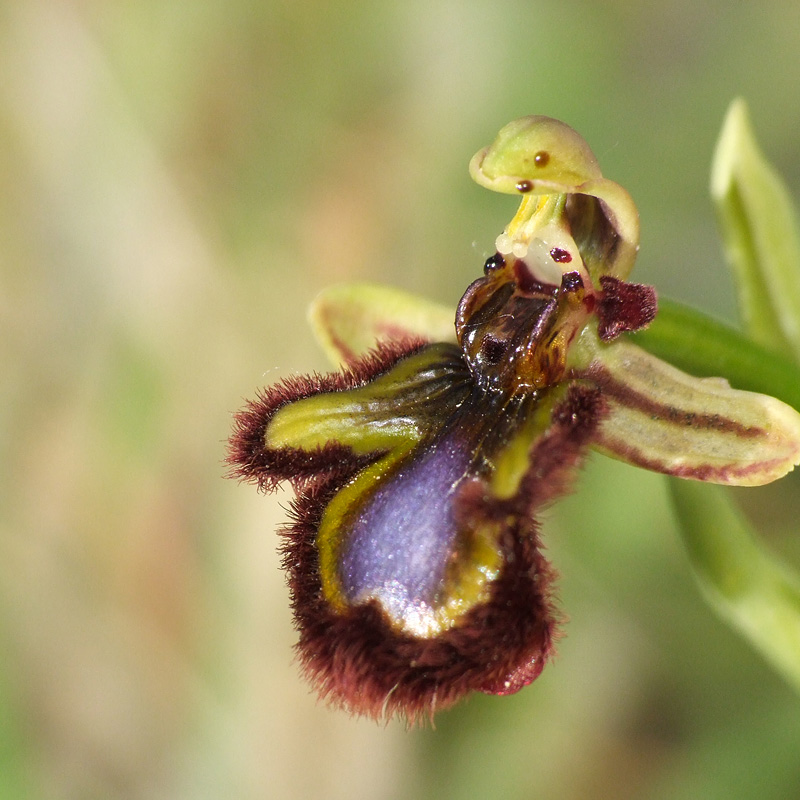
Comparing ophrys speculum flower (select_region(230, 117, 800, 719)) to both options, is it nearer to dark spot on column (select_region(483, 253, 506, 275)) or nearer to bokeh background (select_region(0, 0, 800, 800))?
dark spot on column (select_region(483, 253, 506, 275))

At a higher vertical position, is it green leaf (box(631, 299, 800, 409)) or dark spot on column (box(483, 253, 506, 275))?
dark spot on column (box(483, 253, 506, 275))

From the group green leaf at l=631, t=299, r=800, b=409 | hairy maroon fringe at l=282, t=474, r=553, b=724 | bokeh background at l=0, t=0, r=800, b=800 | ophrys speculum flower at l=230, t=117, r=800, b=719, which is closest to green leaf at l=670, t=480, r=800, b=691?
green leaf at l=631, t=299, r=800, b=409

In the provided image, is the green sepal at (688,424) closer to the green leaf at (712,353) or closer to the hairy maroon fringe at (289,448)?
the green leaf at (712,353)

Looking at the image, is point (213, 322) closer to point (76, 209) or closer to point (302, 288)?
point (302, 288)

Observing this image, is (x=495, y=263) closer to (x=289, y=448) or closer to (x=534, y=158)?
(x=534, y=158)

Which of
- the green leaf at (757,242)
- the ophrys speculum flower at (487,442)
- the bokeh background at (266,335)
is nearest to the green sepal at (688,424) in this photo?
the ophrys speculum flower at (487,442)

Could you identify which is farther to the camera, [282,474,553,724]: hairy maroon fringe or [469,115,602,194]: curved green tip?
[469,115,602,194]: curved green tip
